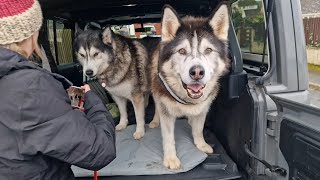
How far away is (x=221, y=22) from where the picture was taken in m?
2.44

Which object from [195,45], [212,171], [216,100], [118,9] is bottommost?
[212,171]

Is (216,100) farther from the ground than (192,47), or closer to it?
closer to it

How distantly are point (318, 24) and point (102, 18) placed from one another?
3.19 metres

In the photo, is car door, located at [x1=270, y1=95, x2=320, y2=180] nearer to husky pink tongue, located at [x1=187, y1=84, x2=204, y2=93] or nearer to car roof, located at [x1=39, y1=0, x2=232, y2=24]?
husky pink tongue, located at [x1=187, y1=84, x2=204, y2=93]

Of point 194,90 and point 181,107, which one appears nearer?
point 194,90

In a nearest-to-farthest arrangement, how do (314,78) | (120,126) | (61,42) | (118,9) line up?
(314,78) < (120,126) < (118,9) < (61,42)

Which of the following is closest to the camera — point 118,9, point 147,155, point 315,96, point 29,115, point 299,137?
point 29,115

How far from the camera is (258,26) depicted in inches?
92.1

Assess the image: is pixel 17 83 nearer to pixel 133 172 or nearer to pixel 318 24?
pixel 133 172

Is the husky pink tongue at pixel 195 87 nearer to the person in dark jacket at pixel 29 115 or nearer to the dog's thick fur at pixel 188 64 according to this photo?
the dog's thick fur at pixel 188 64

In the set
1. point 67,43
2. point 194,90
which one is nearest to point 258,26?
point 194,90

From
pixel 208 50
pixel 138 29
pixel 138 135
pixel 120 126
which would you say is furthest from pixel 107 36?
pixel 208 50

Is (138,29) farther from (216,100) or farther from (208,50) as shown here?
(208,50)

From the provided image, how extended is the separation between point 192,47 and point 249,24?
1.99ft
